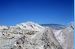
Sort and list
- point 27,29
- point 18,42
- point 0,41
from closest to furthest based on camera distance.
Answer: point 18,42 → point 0,41 → point 27,29

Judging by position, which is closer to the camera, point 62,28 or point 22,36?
point 22,36

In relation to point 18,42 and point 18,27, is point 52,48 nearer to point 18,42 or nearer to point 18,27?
point 18,42

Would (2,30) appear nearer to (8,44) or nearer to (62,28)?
(8,44)

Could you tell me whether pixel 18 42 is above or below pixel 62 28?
below

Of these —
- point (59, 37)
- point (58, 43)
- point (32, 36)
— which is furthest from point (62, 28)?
point (32, 36)

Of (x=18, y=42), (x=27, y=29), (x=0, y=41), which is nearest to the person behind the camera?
(x=18, y=42)

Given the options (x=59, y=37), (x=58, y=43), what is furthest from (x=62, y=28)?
(x=58, y=43)
